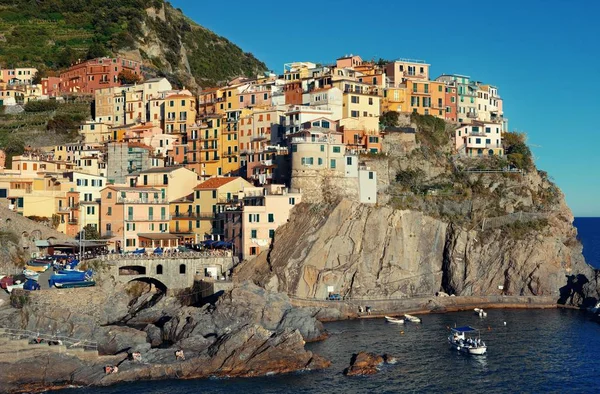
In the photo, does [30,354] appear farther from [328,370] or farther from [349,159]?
[349,159]

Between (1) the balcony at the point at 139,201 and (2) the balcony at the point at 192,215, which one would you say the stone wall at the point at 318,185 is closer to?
(2) the balcony at the point at 192,215

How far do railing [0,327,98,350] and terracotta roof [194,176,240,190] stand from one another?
28.5 m

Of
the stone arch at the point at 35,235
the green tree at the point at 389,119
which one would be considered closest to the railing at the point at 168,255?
the stone arch at the point at 35,235

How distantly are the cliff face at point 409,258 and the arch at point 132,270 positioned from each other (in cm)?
892

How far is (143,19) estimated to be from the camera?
13488 cm

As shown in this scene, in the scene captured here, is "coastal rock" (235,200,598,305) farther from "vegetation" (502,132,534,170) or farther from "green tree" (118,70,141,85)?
"green tree" (118,70,141,85)

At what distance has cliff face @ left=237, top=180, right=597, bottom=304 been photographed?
73625 mm

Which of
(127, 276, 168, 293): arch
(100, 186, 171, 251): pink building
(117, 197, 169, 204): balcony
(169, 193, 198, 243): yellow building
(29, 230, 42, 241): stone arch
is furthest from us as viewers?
(169, 193, 198, 243): yellow building

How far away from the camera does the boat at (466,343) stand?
59.9 m

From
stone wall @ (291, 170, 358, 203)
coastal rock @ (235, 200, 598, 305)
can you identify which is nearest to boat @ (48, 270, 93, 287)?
coastal rock @ (235, 200, 598, 305)

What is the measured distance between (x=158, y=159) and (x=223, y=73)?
54348 millimetres

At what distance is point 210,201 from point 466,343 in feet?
106

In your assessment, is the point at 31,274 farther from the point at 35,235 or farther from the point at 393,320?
the point at 393,320

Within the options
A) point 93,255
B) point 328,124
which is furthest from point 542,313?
point 93,255
